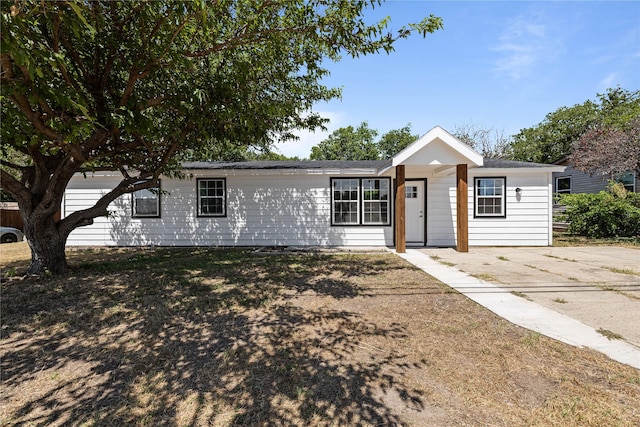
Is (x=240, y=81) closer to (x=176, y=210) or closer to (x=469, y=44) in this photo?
(x=469, y=44)

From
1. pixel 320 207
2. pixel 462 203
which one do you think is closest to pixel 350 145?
pixel 320 207

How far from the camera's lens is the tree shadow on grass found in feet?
7.05

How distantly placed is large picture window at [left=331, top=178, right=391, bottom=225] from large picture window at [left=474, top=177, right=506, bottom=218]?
2.92 metres

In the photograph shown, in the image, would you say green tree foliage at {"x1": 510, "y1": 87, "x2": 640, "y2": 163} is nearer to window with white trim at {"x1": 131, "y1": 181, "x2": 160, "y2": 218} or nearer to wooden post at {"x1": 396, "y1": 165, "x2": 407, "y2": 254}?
wooden post at {"x1": 396, "y1": 165, "x2": 407, "y2": 254}

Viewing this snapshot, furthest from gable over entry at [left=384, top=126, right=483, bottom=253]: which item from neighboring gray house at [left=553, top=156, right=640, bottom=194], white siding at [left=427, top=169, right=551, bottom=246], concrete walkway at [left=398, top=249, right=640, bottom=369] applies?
neighboring gray house at [left=553, top=156, right=640, bottom=194]

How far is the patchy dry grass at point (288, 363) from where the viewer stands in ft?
6.96

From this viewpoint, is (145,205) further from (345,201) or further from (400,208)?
(400,208)

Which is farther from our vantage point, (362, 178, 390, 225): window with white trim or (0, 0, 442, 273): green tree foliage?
(362, 178, 390, 225): window with white trim

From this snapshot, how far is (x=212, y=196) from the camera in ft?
35.1

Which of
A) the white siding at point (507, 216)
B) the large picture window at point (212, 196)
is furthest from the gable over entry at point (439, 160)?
the large picture window at point (212, 196)

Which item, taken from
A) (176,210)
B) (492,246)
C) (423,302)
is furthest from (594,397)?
(176,210)

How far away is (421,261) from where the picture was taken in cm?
768

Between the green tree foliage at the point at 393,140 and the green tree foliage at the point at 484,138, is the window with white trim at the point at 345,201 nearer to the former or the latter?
the green tree foliage at the point at 484,138

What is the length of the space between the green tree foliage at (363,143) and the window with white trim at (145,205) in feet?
75.5
